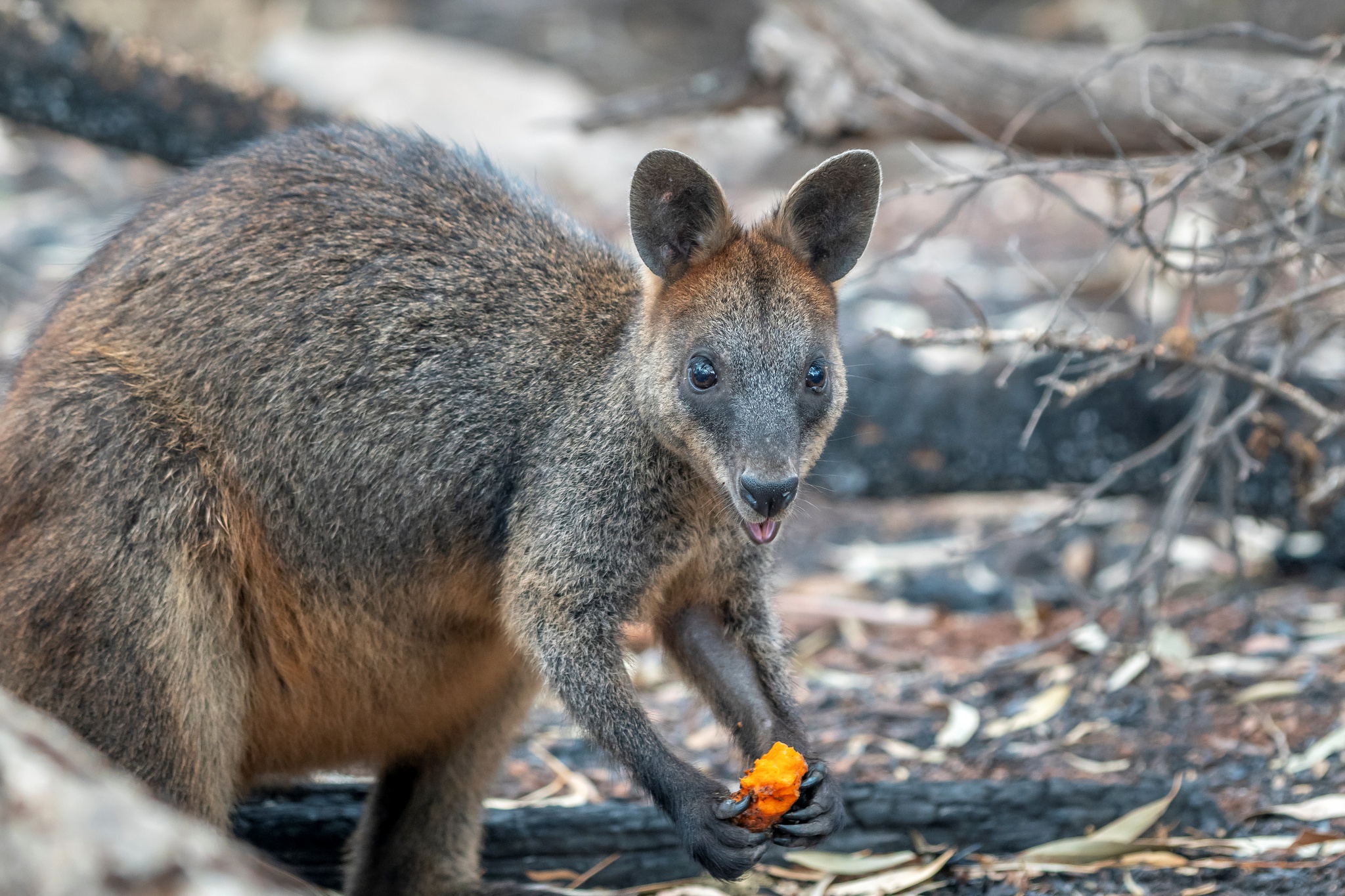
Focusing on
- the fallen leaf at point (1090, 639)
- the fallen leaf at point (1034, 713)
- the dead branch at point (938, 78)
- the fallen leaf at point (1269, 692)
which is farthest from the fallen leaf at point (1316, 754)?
the dead branch at point (938, 78)

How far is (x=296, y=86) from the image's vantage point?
602 inches

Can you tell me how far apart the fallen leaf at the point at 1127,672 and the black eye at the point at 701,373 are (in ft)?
9.17

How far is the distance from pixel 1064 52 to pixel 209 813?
5.83 metres

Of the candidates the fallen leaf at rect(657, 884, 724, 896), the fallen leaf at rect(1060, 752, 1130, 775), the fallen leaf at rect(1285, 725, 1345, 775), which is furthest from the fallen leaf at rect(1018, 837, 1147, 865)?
the fallen leaf at rect(657, 884, 724, 896)

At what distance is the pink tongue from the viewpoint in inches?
145

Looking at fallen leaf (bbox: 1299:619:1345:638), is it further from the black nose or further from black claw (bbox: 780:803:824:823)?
the black nose

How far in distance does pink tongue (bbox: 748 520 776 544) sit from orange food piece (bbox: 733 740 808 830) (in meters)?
0.65

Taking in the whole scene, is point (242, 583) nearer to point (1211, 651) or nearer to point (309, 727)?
point (309, 727)

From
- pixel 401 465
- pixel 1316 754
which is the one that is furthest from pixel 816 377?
pixel 1316 754

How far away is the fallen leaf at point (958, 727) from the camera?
5387 mm

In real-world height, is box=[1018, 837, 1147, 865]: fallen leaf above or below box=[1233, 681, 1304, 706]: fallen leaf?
below

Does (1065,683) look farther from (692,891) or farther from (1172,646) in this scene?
(692,891)

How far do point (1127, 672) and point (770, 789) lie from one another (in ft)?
8.80

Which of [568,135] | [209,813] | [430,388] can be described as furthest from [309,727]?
[568,135]
